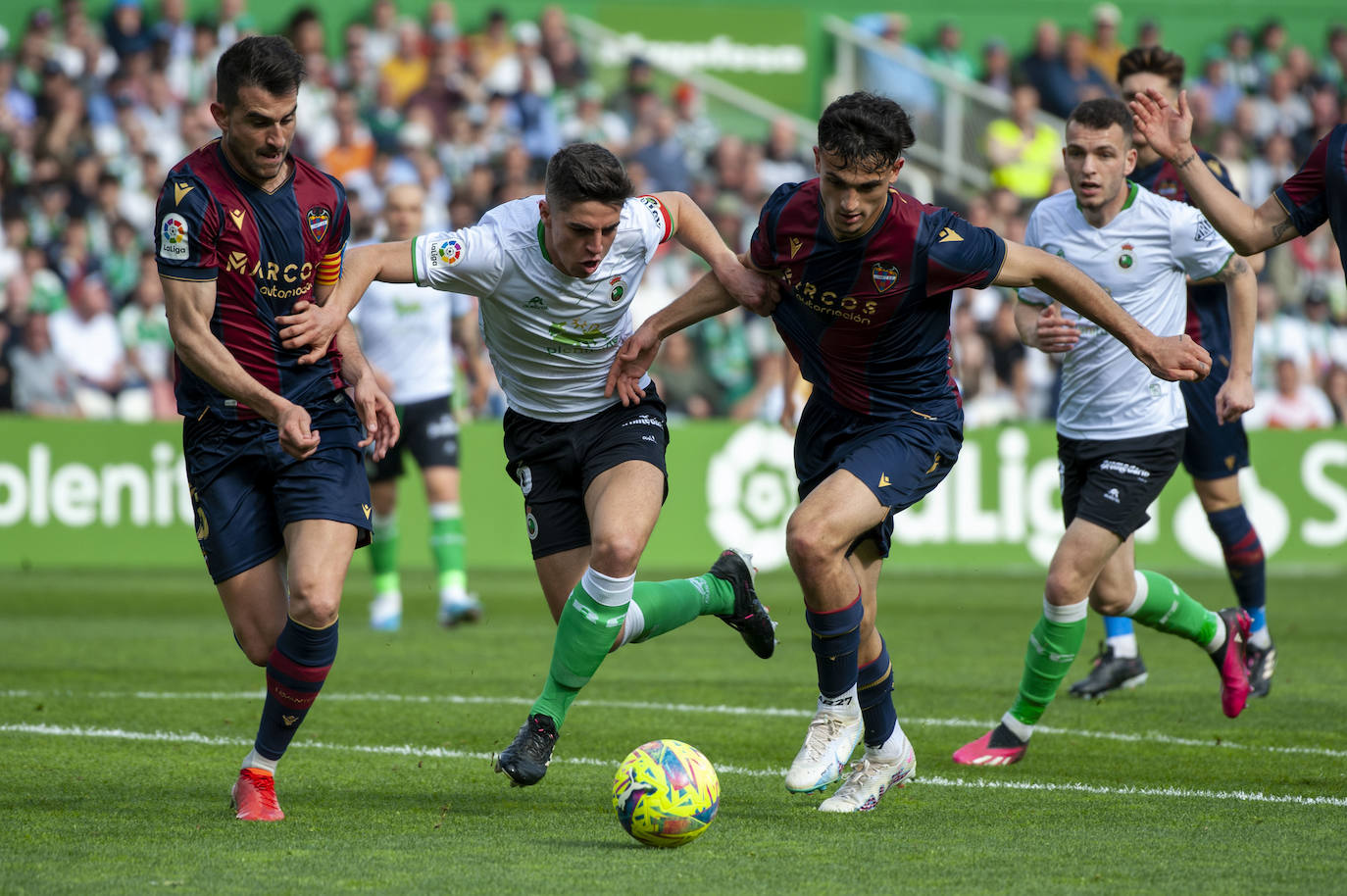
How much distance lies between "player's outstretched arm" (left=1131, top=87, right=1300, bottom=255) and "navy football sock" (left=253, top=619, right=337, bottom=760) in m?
3.19

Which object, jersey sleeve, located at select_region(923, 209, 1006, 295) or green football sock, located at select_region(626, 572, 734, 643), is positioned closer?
jersey sleeve, located at select_region(923, 209, 1006, 295)

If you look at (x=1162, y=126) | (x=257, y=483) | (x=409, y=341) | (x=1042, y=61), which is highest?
(x=1042, y=61)

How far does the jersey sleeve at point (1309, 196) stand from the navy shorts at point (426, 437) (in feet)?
21.5

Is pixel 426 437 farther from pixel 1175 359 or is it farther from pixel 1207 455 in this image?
pixel 1175 359

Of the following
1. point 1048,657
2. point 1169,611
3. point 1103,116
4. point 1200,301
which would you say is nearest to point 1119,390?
point 1169,611

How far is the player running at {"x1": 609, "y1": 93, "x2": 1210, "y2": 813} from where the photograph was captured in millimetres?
5398

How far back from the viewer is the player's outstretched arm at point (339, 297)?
550cm

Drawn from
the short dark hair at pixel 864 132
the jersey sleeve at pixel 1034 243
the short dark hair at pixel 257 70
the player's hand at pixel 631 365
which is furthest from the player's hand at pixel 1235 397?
the short dark hair at pixel 257 70

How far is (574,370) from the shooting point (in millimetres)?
6156

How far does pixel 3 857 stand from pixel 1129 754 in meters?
4.10

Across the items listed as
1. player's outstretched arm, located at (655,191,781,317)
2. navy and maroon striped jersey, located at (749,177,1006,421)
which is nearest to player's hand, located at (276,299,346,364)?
player's outstretched arm, located at (655,191,781,317)

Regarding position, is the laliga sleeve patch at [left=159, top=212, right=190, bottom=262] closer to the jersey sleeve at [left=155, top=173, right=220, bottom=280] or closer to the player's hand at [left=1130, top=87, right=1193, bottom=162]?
the jersey sleeve at [left=155, top=173, right=220, bottom=280]

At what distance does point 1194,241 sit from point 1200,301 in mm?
1332

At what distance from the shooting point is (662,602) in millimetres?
6398
